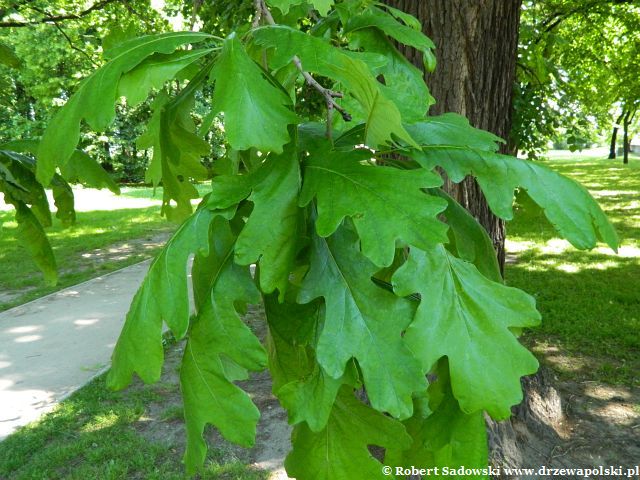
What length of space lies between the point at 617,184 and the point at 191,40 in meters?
22.0

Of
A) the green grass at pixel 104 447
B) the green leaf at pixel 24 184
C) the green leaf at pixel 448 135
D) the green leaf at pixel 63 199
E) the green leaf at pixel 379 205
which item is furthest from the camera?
the green grass at pixel 104 447

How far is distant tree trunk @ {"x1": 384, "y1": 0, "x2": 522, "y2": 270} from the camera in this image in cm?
282

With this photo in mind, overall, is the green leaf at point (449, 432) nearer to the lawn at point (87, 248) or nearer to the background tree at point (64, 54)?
the background tree at point (64, 54)

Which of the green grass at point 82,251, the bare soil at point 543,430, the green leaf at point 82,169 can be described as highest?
the green leaf at point 82,169

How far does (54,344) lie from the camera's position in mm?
6027

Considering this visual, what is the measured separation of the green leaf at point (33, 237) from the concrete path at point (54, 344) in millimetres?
2815

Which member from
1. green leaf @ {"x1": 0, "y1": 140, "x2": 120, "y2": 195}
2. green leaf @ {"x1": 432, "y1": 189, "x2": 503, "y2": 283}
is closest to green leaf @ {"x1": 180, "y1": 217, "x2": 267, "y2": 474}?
green leaf @ {"x1": 432, "y1": 189, "x2": 503, "y2": 283}

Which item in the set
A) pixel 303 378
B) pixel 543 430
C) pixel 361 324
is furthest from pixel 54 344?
pixel 361 324

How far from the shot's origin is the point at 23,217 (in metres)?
2.06

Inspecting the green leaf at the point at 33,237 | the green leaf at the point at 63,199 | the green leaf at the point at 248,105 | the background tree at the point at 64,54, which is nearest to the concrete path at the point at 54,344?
the background tree at the point at 64,54

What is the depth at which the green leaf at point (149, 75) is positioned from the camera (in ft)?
3.82

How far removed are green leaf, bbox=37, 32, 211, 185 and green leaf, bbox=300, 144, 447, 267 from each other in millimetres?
414

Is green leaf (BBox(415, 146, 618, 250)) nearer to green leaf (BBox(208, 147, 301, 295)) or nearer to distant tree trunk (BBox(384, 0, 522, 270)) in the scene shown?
green leaf (BBox(208, 147, 301, 295))

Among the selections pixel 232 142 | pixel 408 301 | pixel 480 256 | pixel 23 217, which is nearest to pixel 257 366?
pixel 408 301
